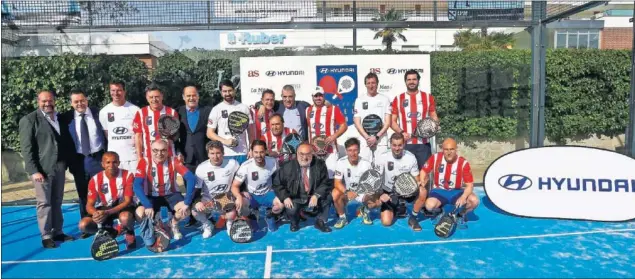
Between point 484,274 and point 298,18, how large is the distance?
468 cm

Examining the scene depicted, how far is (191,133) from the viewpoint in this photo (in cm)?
579

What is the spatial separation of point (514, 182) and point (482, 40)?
13.2ft

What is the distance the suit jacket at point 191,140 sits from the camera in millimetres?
5793

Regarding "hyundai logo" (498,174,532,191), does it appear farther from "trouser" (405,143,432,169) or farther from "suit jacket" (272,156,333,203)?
"suit jacket" (272,156,333,203)

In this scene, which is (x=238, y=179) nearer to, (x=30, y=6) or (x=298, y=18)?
(x=298, y=18)

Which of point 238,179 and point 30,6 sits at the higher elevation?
point 30,6

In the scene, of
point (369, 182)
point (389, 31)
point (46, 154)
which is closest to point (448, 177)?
point (369, 182)

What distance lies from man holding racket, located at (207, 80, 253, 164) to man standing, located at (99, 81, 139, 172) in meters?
0.95

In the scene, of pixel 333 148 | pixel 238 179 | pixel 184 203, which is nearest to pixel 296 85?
pixel 333 148

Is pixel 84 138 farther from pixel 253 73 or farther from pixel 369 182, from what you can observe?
pixel 369 182

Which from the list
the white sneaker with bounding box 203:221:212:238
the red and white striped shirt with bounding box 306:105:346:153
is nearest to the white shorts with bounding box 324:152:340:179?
the red and white striped shirt with bounding box 306:105:346:153

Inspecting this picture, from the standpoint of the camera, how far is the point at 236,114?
582 centimetres

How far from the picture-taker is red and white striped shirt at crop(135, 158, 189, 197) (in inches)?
206

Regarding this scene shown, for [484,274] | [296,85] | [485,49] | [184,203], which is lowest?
[484,274]
